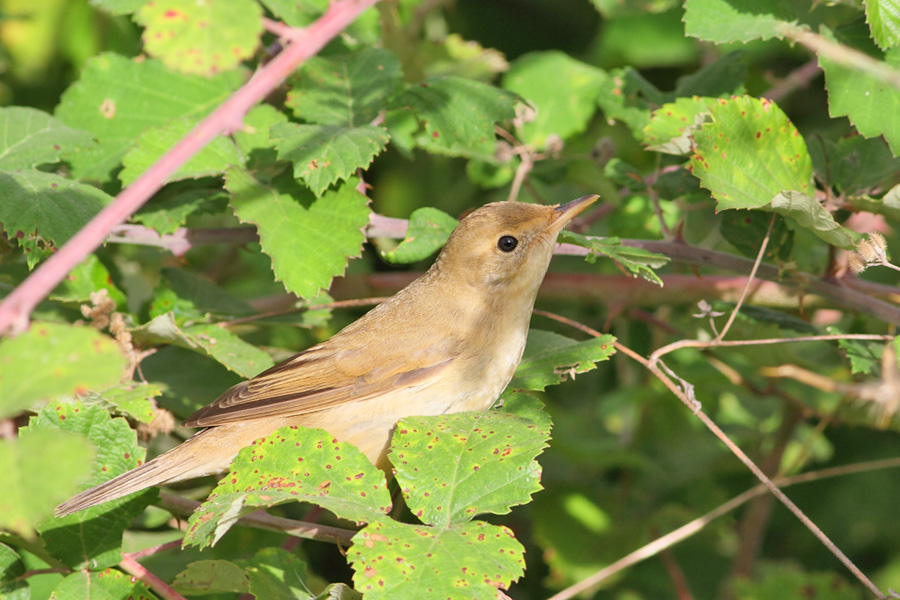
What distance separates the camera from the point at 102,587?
7.53ft

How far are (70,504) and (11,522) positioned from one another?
4.33ft

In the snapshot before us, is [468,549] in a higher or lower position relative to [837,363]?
higher

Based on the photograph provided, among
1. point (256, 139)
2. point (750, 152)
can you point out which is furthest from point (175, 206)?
point (750, 152)

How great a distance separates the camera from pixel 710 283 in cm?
331

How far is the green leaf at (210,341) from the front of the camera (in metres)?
2.77

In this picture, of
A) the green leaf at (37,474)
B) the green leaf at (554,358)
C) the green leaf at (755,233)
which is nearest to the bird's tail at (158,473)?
the green leaf at (554,358)

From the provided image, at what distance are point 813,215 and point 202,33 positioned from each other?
1776 millimetres

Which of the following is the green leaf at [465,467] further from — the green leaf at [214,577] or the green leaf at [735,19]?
the green leaf at [735,19]

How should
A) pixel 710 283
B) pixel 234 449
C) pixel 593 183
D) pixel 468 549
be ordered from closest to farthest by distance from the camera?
1. pixel 468 549
2. pixel 234 449
3. pixel 710 283
4. pixel 593 183

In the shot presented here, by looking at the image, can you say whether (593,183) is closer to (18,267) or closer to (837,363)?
(837,363)

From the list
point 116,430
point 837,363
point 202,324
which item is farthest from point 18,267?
point 837,363

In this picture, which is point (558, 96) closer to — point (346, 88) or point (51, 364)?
point (346, 88)

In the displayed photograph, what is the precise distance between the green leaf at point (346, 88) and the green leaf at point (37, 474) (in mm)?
1967

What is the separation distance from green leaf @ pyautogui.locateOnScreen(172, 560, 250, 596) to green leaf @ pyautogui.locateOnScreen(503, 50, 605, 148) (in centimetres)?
232
